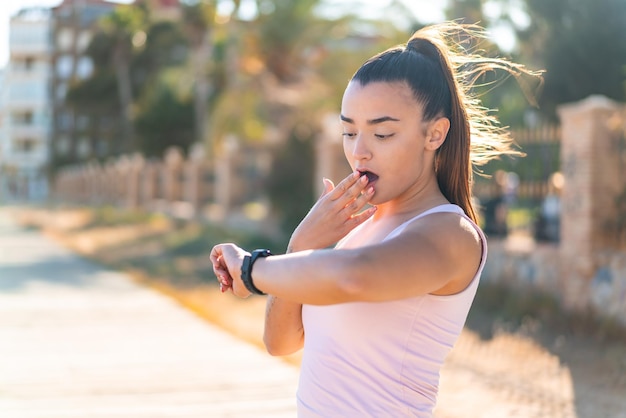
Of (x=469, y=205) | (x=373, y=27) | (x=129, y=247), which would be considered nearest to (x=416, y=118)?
(x=469, y=205)

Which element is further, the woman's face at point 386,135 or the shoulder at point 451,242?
the woman's face at point 386,135

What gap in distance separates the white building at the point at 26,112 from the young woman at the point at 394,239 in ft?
274

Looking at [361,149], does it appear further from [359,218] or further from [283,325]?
[283,325]

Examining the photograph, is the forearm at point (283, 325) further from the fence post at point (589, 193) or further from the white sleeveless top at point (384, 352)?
the fence post at point (589, 193)

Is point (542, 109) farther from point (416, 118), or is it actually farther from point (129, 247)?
point (416, 118)

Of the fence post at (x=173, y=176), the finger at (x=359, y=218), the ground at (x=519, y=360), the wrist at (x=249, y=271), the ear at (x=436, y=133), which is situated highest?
the ear at (x=436, y=133)

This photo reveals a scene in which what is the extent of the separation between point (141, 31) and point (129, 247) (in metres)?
30.3

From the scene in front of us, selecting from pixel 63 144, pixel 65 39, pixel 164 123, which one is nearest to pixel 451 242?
pixel 164 123

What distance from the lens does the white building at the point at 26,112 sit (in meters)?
82.4

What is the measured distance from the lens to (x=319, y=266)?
149 cm

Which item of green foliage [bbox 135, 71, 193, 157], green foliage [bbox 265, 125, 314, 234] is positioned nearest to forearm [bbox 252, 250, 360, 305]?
green foliage [bbox 265, 125, 314, 234]

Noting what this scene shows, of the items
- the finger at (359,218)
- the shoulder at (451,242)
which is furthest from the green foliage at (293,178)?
the shoulder at (451,242)

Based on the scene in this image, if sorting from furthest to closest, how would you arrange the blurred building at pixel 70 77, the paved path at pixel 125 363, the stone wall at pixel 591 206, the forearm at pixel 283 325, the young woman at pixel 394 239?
1. the blurred building at pixel 70 77
2. the stone wall at pixel 591 206
3. the paved path at pixel 125 363
4. the forearm at pixel 283 325
5. the young woman at pixel 394 239

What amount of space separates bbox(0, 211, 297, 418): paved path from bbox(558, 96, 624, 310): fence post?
3.49 m
